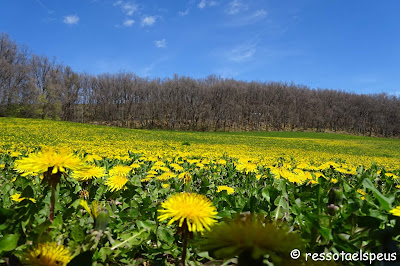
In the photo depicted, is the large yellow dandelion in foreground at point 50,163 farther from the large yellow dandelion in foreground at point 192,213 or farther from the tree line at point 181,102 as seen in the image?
the tree line at point 181,102

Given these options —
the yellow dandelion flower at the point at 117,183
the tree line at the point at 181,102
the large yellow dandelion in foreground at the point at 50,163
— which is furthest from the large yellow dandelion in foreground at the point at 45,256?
the tree line at the point at 181,102

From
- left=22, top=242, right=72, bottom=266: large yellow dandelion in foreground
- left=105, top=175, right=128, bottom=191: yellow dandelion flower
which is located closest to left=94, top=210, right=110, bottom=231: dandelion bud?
left=22, top=242, right=72, bottom=266: large yellow dandelion in foreground

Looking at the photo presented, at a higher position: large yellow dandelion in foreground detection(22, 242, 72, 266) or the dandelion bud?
the dandelion bud

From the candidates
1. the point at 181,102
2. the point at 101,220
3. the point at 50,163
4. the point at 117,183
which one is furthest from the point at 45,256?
the point at 181,102

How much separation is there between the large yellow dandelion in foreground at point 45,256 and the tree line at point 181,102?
45.0 metres

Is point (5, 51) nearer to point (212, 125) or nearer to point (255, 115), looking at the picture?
point (212, 125)

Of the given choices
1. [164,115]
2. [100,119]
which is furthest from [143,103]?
[100,119]

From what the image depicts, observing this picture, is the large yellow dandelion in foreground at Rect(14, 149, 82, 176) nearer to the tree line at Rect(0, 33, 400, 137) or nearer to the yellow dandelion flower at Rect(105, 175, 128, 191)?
the yellow dandelion flower at Rect(105, 175, 128, 191)

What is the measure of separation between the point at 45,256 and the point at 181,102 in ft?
193

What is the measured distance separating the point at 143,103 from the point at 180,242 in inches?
2350

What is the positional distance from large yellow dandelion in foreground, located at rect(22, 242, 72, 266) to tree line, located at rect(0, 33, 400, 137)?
148 ft

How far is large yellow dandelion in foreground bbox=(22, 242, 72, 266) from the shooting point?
56 centimetres

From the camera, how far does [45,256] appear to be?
58cm

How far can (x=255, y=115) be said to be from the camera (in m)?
65.2
